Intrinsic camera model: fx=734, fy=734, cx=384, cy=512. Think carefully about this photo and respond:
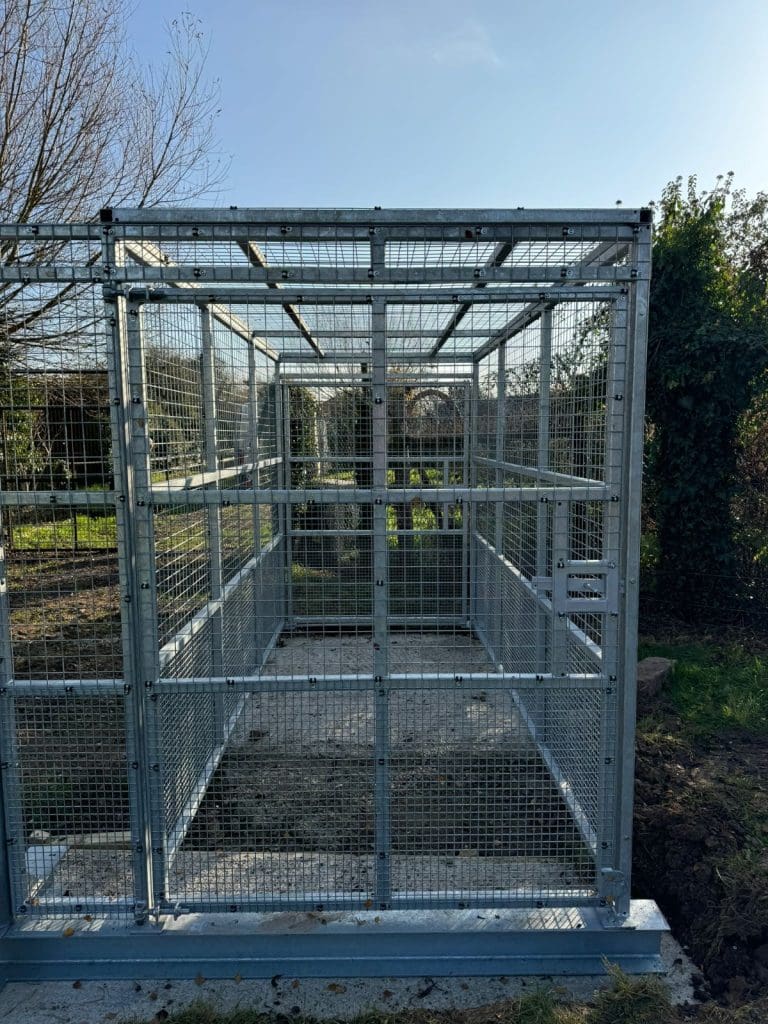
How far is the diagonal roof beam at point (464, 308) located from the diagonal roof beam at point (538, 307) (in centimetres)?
26

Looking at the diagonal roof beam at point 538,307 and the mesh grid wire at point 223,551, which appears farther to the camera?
the diagonal roof beam at point 538,307

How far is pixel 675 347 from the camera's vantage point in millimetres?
7102

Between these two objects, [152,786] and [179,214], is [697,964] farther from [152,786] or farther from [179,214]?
[179,214]

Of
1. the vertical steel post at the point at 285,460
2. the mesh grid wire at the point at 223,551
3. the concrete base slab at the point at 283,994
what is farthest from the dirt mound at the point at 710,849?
the vertical steel post at the point at 285,460

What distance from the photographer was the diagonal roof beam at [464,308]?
2.97 m

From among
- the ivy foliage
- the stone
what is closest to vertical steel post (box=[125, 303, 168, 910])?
the stone


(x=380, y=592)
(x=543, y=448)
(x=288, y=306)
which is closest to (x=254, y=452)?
(x=288, y=306)

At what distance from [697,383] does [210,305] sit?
504 centimetres

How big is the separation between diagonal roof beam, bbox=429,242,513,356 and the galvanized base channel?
8.05 ft

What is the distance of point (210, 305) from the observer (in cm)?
388

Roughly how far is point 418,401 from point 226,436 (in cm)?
137

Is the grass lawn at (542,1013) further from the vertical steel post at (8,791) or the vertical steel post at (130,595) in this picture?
the vertical steel post at (8,791)

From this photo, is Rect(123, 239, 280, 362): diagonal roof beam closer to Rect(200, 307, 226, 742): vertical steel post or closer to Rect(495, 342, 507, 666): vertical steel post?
Rect(200, 307, 226, 742): vertical steel post

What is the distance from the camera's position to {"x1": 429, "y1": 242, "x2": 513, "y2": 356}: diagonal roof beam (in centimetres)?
297
